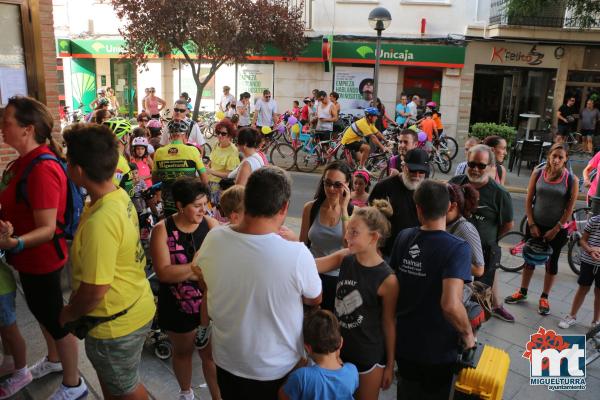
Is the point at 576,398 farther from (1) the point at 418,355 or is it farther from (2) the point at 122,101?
(2) the point at 122,101

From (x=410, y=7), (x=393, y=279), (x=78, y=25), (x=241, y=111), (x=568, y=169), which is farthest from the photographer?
(x=78, y=25)

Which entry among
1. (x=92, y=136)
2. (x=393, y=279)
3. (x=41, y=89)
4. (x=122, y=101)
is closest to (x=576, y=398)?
(x=393, y=279)

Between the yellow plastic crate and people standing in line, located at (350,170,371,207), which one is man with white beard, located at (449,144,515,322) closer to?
people standing in line, located at (350,170,371,207)

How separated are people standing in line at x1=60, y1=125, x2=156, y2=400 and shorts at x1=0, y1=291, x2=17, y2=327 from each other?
1068 millimetres

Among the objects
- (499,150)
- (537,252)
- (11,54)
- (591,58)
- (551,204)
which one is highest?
(591,58)

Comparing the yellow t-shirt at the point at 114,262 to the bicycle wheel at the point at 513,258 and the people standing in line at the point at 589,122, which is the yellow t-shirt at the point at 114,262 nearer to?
the bicycle wheel at the point at 513,258

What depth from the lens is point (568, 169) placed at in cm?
541

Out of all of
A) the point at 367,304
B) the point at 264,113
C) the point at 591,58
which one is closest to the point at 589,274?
the point at 367,304

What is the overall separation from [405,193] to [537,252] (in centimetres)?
218

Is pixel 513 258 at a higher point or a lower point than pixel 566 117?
lower

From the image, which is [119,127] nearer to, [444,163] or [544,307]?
[544,307]

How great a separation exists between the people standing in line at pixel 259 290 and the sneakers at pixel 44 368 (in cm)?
197

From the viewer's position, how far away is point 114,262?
240 cm

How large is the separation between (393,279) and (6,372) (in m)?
2.86
